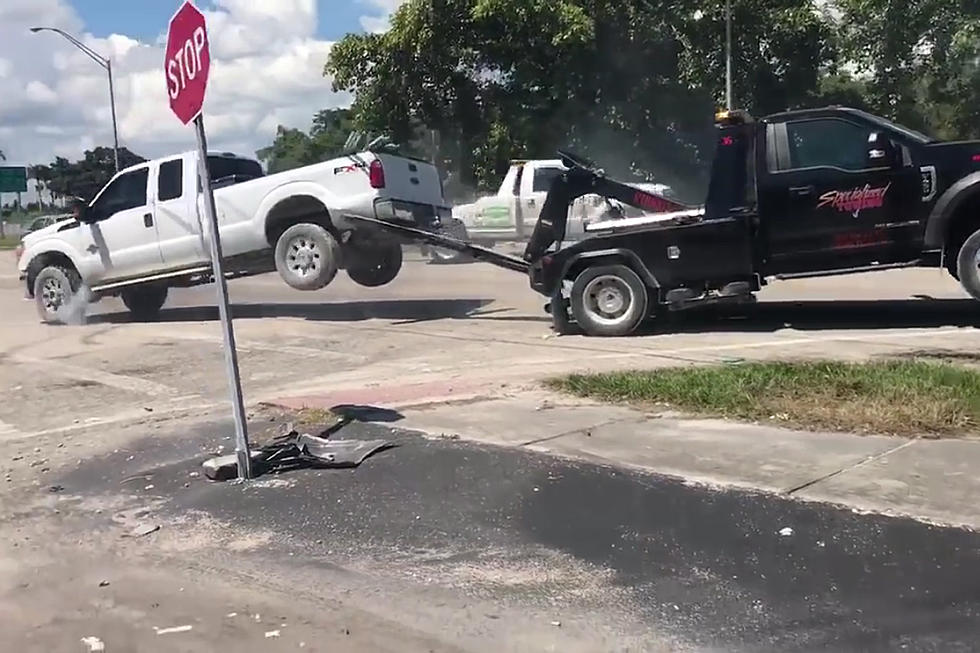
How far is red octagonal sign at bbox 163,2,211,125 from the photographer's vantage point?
6246 mm

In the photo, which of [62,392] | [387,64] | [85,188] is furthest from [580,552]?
[387,64]

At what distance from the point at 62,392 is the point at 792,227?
7.03 m

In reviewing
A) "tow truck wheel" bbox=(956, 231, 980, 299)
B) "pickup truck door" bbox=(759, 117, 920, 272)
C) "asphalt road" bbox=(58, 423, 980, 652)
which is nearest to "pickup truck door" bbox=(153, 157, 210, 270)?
"pickup truck door" bbox=(759, 117, 920, 272)

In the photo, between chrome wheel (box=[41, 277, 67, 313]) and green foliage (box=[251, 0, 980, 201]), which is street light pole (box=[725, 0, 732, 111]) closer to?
A: green foliage (box=[251, 0, 980, 201])

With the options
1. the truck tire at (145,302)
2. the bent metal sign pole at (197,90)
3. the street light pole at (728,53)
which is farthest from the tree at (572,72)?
the bent metal sign pole at (197,90)

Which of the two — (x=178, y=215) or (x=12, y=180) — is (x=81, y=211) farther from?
(x=12, y=180)

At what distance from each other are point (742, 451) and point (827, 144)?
5.40 meters

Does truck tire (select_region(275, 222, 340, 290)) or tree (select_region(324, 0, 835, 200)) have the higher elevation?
tree (select_region(324, 0, 835, 200))

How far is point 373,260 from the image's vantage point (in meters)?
Result: 15.0

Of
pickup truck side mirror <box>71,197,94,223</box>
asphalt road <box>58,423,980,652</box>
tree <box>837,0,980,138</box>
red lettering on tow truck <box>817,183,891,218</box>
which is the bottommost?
asphalt road <box>58,423,980,652</box>

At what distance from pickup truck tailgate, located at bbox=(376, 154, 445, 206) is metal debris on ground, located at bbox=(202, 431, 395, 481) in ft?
22.0

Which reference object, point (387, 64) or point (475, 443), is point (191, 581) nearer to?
point (475, 443)

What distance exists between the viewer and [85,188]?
18.3 metres

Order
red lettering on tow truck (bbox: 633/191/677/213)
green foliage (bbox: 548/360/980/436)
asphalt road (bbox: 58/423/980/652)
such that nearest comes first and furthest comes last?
1. asphalt road (bbox: 58/423/980/652)
2. green foliage (bbox: 548/360/980/436)
3. red lettering on tow truck (bbox: 633/191/677/213)
